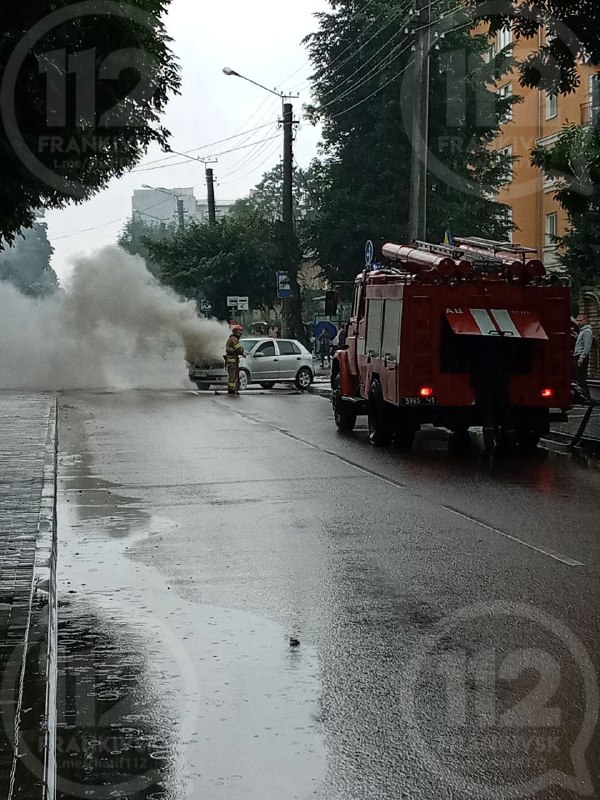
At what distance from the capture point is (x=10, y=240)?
46.8ft

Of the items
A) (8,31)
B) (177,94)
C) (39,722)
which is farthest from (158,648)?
(177,94)

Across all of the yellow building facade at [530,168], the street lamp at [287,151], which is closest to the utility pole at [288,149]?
the street lamp at [287,151]

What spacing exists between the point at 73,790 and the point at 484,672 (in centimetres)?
232

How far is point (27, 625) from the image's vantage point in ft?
22.2

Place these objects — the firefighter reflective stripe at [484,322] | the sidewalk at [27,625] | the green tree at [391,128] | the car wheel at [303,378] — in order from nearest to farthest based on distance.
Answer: the sidewalk at [27,625] < the firefighter reflective stripe at [484,322] < the car wheel at [303,378] < the green tree at [391,128]

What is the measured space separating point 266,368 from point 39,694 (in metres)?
31.9

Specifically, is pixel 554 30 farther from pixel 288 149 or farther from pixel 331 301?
pixel 288 149

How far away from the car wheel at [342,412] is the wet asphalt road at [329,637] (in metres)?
6.88

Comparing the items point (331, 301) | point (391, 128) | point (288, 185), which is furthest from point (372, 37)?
point (331, 301)

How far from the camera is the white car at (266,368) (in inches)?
1464

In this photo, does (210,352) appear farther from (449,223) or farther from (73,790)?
(73,790)

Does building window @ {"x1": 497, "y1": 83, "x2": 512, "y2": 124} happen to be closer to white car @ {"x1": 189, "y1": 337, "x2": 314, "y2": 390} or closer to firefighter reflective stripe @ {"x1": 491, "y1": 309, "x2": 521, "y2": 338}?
white car @ {"x1": 189, "y1": 337, "x2": 314, "y2": 390}

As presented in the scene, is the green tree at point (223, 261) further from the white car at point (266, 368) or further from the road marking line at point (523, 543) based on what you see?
the road marking line at point (523, 543)

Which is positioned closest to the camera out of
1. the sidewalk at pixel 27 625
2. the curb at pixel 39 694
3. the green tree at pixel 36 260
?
the curb at pixel 39 694
